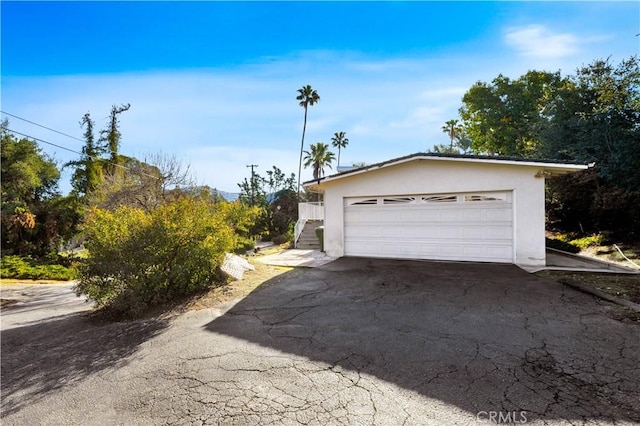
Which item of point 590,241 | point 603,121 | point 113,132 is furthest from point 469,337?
point 113,132

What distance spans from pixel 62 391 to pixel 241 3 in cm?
861

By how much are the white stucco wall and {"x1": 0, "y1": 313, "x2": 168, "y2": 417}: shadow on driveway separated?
7.10 m

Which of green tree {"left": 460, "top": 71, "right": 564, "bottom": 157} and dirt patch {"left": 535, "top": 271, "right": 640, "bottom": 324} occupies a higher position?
green tree {"left": 460, "top": 71, "right": 564, "bottom": 157}

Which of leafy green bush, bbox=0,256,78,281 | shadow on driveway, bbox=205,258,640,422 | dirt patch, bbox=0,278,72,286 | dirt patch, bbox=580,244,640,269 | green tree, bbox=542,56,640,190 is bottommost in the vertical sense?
dirt patch, bbox=0,278,72,286

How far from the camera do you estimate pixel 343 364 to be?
353 centimetres

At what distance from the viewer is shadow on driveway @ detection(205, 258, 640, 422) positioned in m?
2.85

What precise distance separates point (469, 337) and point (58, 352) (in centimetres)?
580

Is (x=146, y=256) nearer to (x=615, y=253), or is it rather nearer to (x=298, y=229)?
(x=298, y=229)

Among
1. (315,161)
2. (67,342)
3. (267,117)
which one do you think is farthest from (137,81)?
(315,161)

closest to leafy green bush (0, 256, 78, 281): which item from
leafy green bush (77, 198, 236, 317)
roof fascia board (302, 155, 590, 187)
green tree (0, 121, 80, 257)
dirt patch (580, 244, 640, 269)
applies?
green tree (0, 121, 80, 257)

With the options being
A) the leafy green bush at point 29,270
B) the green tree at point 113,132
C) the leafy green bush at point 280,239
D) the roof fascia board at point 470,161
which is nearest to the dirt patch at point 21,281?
the leafy green bush at point 29,270

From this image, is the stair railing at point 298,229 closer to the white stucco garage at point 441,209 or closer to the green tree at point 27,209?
the white stucco garage at point 441,209

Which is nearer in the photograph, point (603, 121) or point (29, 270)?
point (603, 121)

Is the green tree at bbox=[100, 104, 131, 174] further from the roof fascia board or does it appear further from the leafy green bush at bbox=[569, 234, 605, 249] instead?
the leafy green bush at bbox=[569, 234, 605, 249]
